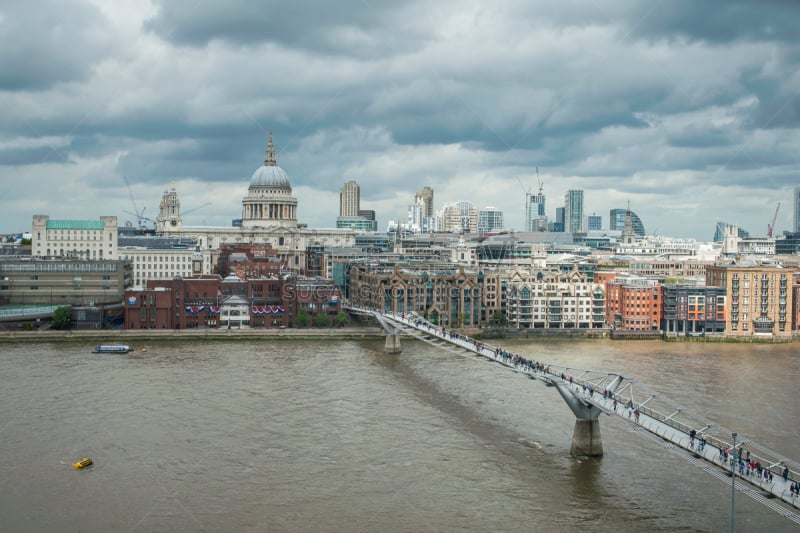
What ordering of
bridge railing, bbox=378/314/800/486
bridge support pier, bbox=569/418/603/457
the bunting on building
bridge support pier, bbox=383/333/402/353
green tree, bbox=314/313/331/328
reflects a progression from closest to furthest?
bridge railing, bbox=378/314/800/486 → bridge support pier, bbox=569/418/603/457 → bridge support pier, bbox=383/333/402/353 → the bunting on building → green tree, bbox=314/313/331/328

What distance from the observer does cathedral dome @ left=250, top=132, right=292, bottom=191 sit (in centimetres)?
8488

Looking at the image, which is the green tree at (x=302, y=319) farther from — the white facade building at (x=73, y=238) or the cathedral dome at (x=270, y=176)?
the cathedral dome at (x=270, y=176)

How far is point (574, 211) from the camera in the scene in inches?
6235

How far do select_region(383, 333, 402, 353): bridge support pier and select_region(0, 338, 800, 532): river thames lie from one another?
3.45m

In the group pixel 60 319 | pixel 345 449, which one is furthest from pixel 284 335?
pixel 345 449

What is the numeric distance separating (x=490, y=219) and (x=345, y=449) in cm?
13783

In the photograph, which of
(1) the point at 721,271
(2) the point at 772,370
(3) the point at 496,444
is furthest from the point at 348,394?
(1) the point at 721,271

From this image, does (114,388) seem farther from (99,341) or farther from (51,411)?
(99,341)

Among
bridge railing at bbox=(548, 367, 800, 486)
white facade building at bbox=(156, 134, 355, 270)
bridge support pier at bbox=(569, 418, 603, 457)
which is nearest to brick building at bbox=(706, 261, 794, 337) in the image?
bridge railing at bbox=(548, 367, 800, 486)

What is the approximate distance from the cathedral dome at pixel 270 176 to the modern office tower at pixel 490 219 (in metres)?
71.6

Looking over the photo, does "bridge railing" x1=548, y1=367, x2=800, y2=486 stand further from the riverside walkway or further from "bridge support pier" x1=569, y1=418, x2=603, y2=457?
"bridge support pier" x1=569, y1=418, x2=603, y2=457

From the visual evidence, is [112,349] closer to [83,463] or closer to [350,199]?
[83,463]

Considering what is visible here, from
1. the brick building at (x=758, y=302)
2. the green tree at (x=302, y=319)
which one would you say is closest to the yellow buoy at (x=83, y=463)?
the green tree at (x=302, y=319)

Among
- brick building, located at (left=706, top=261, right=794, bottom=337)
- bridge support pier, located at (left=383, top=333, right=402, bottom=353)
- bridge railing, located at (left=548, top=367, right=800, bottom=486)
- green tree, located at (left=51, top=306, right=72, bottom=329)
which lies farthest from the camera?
brick building, located at (left=706, top=261, right=794, bottom=337)
